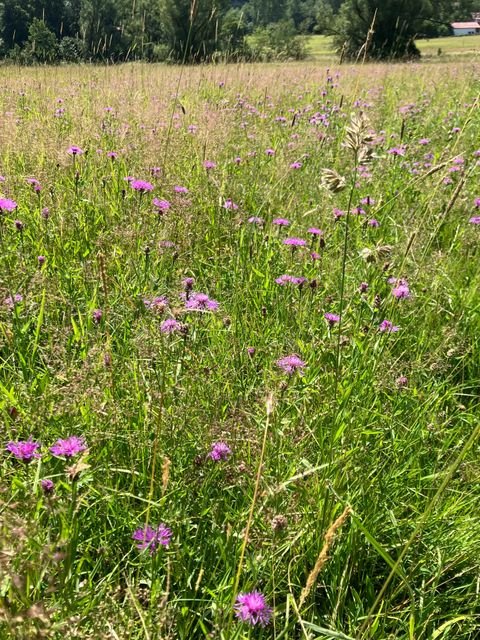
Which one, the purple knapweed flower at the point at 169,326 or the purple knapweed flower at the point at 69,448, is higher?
the purple knapweed flower at the point at 169,326

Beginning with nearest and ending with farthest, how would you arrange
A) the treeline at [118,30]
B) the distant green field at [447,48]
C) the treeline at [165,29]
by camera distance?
the distant green field at [447,48] → the treeline at [118,30] → the treeline at [165,29]

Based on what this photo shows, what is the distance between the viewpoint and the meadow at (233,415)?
1056 mm

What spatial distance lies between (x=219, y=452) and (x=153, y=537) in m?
0.28

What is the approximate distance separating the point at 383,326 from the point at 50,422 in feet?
3.68

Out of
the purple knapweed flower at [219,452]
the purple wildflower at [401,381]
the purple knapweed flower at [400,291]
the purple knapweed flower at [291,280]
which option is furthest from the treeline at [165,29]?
the purple knapweed flower at [219,452]

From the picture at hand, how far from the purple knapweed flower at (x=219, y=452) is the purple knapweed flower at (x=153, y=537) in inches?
8.1

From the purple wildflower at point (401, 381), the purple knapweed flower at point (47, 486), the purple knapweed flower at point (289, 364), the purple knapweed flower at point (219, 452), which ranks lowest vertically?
the purple knapweed flower at point (219, 452)

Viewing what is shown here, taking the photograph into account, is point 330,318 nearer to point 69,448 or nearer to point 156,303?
point 156,303

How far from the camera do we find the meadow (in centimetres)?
106

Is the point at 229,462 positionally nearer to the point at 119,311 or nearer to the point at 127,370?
the point at 127,370

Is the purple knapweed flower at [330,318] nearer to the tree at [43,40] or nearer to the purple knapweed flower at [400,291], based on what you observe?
the purple knapweed flower at [400,291]

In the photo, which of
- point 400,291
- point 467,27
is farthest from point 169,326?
point 467,27

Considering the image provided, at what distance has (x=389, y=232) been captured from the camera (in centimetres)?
292

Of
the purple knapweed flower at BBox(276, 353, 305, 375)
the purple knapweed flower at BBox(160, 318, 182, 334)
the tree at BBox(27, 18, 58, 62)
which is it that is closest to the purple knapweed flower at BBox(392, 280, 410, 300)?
the purple knapweed flower at BBox(276, 353, 305, 375)
